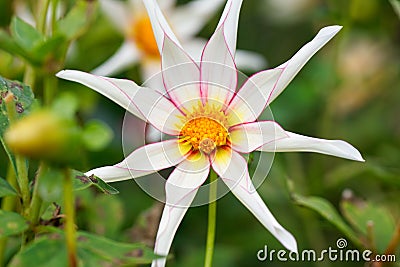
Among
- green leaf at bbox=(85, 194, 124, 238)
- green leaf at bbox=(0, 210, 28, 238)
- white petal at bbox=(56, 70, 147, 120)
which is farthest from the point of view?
green leaf at bbox=(85, 194, 124, 238)

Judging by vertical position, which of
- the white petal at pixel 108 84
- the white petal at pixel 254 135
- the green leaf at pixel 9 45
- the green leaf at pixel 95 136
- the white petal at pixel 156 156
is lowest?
the green leaf at pixel 95 136

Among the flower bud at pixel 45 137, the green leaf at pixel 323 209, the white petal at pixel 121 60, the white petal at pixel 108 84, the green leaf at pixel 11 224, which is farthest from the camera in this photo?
the white petal at pixel 121 60

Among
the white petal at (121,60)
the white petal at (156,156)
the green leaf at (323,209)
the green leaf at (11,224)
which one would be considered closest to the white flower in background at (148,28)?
the white petal at (121,60)

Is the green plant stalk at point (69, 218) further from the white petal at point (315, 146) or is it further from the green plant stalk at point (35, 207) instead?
the white petal at point (315, 146)

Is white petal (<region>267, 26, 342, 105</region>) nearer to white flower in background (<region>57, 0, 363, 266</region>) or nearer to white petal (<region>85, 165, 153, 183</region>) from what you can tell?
white flower in background (<region>57, 0, 363, 266</region>)

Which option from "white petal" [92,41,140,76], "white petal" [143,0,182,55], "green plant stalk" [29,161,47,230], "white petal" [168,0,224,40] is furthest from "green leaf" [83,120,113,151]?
"white petal" [168,0,224,40]

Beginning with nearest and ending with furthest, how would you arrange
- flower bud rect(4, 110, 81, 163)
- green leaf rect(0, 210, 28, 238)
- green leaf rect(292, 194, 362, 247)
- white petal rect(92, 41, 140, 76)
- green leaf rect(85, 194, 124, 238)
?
flower bud rect(4, 110, 81, 163)
green leaf rect(0, 210, 28, 238)
green leaf rect(292, 194, 362, 247)
green leaf rect(85, 194, 124, 238)
white petal rect(92, 41, 140, 76)
